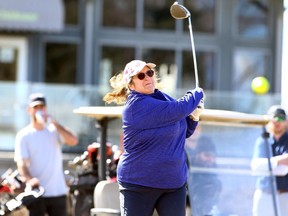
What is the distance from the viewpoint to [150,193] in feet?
17.9

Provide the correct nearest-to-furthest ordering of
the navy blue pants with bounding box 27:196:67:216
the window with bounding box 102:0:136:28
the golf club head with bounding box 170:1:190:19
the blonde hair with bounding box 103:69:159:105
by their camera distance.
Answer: the blonde hair with bounding box 103:69:159:105
the golf club head with bounding box 170:1:190:19
the navy blue pants with bounding box 27:196:67:216
the window with bounding box 102:0:136:28

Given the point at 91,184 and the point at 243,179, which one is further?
the point at 91,184

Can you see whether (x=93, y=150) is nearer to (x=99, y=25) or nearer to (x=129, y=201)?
(x=129, y=201)

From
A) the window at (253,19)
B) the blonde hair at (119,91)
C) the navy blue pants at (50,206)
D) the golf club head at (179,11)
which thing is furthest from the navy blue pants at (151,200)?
the window at (253,19)

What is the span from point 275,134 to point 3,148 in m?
6.87

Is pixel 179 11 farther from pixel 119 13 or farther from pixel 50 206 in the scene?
pixel 119 13

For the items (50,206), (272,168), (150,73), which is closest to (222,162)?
(272,168)

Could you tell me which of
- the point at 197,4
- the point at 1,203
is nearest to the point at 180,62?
the point at 197,4

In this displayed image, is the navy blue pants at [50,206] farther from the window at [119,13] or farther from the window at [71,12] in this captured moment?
the window at [119,13]

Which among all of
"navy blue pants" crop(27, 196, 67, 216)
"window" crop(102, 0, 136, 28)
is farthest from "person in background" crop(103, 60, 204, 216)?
"window" crop(102, 0, 136, 28)

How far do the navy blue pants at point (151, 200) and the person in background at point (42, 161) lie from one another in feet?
8.62

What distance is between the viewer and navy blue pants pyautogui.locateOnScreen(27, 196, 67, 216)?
798 cm

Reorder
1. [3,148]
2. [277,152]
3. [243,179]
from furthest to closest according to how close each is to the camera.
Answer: [3,148] < [277,152] < [243,179]

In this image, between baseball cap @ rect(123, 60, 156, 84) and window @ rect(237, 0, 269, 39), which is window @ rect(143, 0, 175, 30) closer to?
window @ rect(237, 0, 269, 39)
